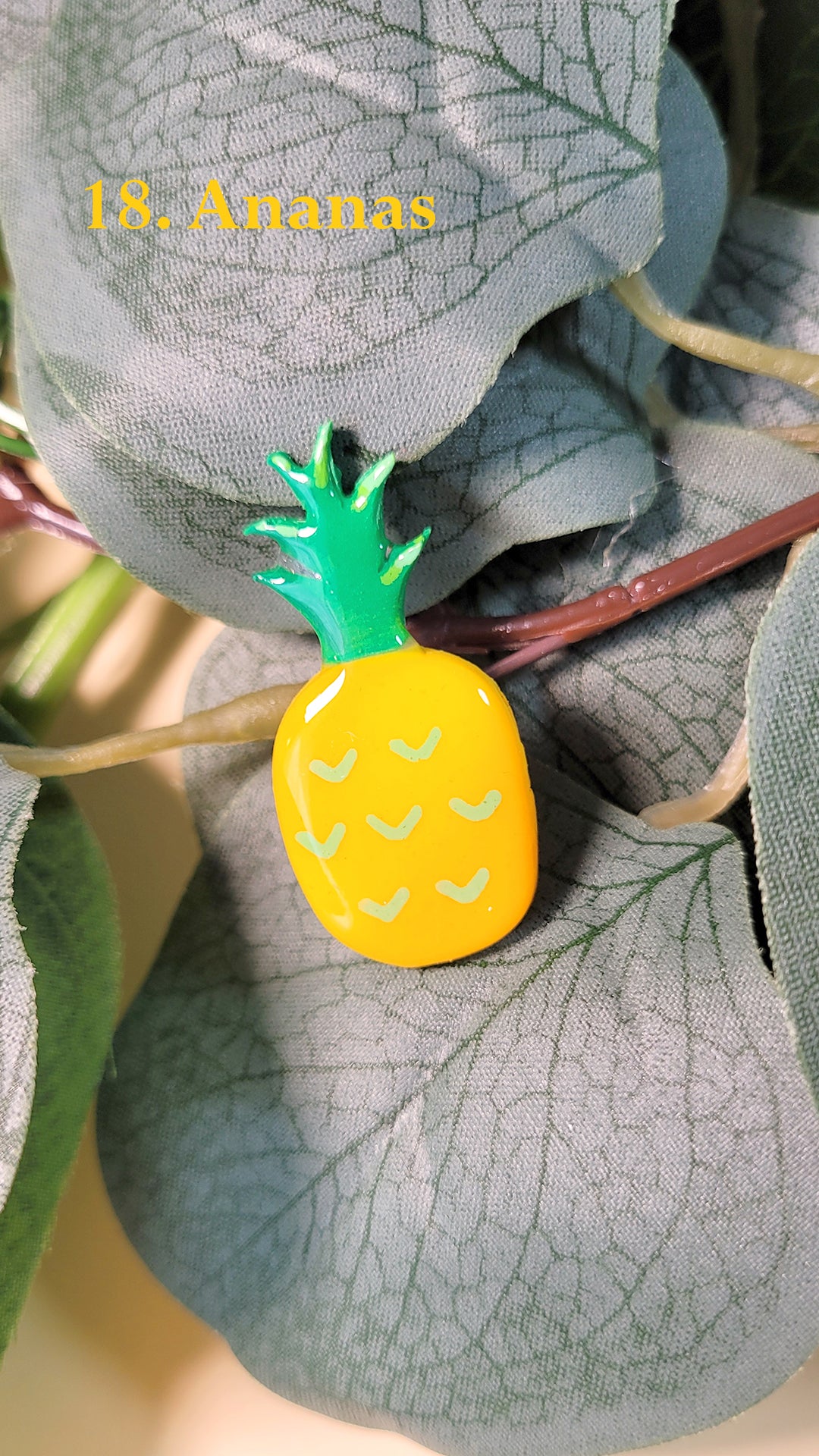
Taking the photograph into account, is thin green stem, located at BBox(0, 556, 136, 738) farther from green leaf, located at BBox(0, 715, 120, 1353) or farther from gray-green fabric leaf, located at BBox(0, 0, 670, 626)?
gray-green fabric leaf, located at BBox(0, 0, 670, 626)

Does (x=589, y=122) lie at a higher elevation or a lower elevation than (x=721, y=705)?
higher

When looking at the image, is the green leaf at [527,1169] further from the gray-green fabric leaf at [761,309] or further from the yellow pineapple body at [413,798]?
the gray-green fabric leaf at [761,309]

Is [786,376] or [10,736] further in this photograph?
[10,736]

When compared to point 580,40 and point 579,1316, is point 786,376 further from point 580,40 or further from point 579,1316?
Result: point 579,1316

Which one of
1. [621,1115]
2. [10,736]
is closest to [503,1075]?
[621,1115]

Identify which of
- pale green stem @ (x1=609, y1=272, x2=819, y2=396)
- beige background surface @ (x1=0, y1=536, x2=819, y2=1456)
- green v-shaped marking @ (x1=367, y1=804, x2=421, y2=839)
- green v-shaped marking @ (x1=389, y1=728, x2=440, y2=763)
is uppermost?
pale green stem @ (x1=609, y1=272, x2=819, y2=396)

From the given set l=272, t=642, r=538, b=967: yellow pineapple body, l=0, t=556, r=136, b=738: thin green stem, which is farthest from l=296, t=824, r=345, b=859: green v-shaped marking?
l=0, t=556, r=136, b=738: thin green stem
